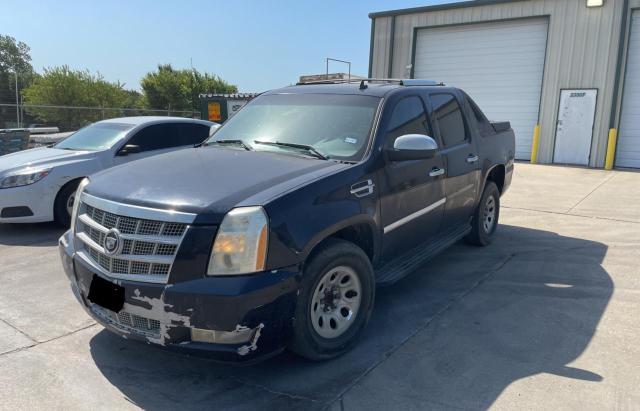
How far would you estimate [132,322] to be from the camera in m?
2.96

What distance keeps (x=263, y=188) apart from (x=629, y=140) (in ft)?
50.9

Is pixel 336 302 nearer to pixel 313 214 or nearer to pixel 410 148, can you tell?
pixel 313 214

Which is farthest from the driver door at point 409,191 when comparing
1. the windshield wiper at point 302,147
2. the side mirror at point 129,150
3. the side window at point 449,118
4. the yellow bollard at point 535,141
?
the yellow bollard at point 535,141

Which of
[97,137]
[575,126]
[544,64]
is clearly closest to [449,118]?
[97,137]

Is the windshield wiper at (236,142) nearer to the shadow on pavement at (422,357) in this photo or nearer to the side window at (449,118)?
the shadow on pavement at (422,357)

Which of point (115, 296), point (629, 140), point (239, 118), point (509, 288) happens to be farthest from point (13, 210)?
point (629, 140)

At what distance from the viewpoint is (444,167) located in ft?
15.2

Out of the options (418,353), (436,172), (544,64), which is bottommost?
(418,353)

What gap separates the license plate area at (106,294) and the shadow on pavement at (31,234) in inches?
140

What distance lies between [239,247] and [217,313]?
1.21 feet

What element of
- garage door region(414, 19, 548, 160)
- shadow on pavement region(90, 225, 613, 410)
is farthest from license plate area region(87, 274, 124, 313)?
garage door region(414, 19, 548, 160)

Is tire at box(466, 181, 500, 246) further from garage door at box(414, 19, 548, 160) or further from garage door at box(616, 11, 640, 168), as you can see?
garage door at box(414, 19, 548, 160)

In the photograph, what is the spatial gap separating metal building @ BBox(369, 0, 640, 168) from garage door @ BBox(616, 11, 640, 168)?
0.03 m

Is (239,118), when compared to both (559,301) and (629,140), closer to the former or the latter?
(559,301)
